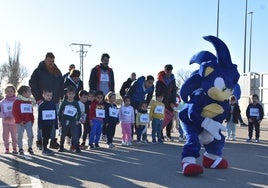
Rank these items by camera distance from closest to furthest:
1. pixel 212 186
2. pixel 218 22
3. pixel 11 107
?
1. pixel 212 186
2. pixel 11 107
3. pixel 218 22

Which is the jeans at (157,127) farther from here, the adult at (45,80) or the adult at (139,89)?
the adult at (45,80)

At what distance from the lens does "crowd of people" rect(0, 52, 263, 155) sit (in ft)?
29.8

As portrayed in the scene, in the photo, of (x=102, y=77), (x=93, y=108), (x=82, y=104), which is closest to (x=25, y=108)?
(x=82, y=104)

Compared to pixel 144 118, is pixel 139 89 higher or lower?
higher

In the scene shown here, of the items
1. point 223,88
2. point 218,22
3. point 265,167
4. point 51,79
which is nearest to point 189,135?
point 223,88

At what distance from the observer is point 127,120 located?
10.6 meters

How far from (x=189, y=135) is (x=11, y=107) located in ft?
13.6

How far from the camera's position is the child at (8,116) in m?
9.17

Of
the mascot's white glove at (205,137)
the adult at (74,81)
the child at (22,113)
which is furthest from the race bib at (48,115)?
the mascot's white glove at (205,137)

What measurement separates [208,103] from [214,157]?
3.35 feet

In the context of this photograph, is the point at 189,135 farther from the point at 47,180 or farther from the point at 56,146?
the point at 56,146

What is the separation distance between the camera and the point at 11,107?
9.20 metres

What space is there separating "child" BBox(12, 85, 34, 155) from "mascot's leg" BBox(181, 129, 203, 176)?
3586mm

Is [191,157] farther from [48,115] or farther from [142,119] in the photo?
[142,119]
